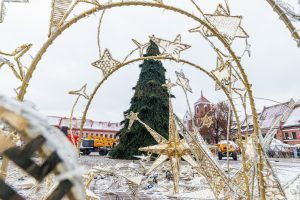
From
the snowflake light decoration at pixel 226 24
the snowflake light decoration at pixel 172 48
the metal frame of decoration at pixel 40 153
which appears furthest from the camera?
the snowflake light decoration at pixel 172 48

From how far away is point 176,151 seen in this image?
3.56 metres

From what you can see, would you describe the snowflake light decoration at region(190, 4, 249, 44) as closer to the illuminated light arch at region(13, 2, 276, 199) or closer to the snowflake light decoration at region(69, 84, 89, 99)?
the illuminated light arch at region(13, 2, 276, 199)

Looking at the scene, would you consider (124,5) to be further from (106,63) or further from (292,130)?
(292,130)

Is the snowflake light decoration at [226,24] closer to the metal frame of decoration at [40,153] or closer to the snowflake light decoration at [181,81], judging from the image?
the snowflake light decoration at [181,81]

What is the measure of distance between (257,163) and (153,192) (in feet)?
9.94

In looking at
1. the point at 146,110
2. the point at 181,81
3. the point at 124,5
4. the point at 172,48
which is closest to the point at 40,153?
the point at 124,5

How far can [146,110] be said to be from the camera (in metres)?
14.1

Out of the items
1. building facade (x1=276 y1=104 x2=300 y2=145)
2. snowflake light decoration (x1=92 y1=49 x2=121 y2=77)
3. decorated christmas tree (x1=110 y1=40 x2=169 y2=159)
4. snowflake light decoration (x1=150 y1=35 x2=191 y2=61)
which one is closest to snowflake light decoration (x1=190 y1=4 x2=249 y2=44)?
snowflake light decoration (x1=150 y1=35 x2=191 y2=61)

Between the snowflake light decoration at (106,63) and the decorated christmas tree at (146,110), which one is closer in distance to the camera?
the snowflake light decoration at (106,63)

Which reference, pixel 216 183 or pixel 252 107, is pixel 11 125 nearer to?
pixel 252 107

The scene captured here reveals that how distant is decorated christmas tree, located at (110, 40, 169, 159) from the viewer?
533 inches

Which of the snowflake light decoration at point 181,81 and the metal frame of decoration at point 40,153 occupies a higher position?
the snowflake light decoration at point 181,81

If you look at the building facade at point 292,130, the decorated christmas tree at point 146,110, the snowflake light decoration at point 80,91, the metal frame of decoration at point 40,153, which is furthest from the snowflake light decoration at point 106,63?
the building facade at point 292,130

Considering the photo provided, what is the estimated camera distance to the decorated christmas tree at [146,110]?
13531 millimetres
